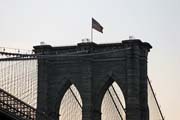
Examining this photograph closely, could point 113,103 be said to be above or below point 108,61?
below

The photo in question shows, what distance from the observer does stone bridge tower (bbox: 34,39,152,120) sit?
51.4 m

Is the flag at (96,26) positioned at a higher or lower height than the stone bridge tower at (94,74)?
higher

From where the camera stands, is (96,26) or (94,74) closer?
(94,74)

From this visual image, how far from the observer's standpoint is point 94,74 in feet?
175

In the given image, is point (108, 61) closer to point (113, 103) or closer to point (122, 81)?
point (122, 81)

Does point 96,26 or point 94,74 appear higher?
point 96,26

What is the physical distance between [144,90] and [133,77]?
166 centimetres

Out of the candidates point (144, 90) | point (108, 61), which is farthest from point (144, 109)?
point (108, 61)

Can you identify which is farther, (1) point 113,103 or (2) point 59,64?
(1) point 113,103

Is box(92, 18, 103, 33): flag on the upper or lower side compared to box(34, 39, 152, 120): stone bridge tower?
upper

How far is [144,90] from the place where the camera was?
52.0 metres

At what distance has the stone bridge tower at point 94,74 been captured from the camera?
51375 millimetres

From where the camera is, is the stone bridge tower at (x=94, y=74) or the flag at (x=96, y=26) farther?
the flag at (x=96, y=26)

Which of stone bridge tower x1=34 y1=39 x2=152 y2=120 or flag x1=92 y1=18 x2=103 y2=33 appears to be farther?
flag x1=92 y1=18 x2=103 y2=33
